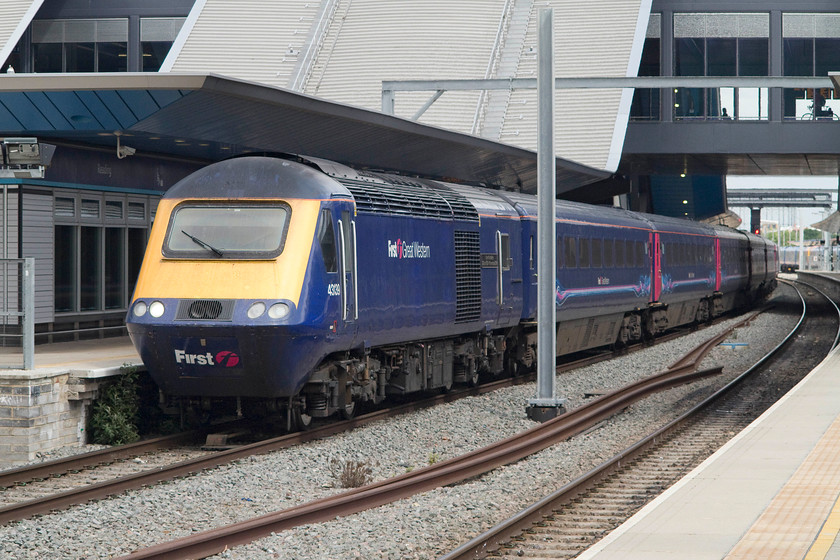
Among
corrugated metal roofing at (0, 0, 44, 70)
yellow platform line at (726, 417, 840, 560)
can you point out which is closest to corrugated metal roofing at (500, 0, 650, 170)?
corrugated metal roofing at (0, 0, 44, 70)

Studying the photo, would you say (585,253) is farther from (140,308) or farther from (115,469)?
(115,469)

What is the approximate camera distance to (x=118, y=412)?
13523mm

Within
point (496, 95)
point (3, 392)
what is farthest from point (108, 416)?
point (496, 95)

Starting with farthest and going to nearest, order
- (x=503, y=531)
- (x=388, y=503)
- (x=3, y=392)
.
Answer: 1. (x=3, y=392)
2. (x=388, y=503)
3. (x=503, y=531)

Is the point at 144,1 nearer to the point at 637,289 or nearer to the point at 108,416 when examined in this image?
the point at 637,289

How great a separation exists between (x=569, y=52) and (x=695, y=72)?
5.56m

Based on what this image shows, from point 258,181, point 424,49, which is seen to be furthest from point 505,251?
point 424,49

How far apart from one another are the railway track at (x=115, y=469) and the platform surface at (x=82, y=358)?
1227 mm

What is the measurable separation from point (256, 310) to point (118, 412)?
239 cm

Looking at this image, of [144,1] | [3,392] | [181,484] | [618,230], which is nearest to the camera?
[181,484]

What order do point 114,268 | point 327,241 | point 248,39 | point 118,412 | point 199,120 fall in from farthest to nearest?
1. point 248,39
2. point 114,268
3. point 199,120
4. point 118,412
5. point 327,241

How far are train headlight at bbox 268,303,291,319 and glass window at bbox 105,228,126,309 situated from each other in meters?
7.76

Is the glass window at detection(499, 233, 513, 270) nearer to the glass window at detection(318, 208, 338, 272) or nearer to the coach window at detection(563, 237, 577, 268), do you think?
the coach window at detection(563, 237, 577, 268)

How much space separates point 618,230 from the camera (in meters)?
26.0
